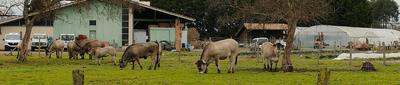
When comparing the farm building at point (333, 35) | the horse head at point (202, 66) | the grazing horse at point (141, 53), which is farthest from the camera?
the farm building at point (333, 35)

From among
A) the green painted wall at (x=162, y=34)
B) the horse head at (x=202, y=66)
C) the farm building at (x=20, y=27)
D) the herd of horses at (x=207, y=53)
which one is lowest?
the horse head at (x=202, y=66)

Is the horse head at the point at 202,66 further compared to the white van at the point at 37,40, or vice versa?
the white van at the point at 37,40

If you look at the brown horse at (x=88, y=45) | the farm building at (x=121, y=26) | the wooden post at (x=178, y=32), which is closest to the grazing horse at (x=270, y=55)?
the brown horse at (x=88, y=45)

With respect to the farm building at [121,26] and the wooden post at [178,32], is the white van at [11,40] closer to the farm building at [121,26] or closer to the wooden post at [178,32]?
the farm building at [121,26]

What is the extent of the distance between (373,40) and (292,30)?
7296 cm

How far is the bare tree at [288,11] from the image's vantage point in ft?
109

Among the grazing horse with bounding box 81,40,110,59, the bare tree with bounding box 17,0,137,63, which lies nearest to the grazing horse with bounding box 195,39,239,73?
the bare tree with bounding box 17,0,137,63

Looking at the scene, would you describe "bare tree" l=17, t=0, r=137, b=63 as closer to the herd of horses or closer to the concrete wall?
the herd of horses

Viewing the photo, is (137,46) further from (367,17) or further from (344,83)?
(367,17)

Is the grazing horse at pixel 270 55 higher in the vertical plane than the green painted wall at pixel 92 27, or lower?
lower

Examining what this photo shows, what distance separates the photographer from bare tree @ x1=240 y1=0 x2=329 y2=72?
33.2 m

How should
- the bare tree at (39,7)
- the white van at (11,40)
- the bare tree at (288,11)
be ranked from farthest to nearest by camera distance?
the white van at (11,40), the bare tree at (39,7), the bare tree at (288,11)

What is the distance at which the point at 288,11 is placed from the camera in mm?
33219

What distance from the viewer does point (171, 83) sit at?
23094 mm
